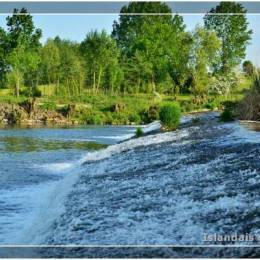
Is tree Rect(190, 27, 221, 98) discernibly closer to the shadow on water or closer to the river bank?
the river bank

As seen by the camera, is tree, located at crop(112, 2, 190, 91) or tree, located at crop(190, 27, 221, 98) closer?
tree, located at crop(112, 2, 190, 91)

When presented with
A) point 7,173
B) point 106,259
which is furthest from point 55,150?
point 106,259

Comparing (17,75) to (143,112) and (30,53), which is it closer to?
(30,53)

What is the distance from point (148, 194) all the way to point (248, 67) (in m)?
2.58

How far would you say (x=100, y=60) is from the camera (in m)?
8.03

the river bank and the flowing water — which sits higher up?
the river bank

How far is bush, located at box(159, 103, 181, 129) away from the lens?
8902 mm

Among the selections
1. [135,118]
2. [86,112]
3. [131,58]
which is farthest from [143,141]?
[131,58]

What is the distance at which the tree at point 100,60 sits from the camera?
7514 mm

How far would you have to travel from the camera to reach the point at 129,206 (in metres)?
5.52

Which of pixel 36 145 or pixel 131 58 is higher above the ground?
pixel 131 58

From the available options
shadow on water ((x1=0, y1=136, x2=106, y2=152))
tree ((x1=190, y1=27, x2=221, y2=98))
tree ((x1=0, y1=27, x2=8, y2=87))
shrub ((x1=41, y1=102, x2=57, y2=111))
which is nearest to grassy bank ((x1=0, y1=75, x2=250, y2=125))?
shrub ((x1=41, y1=102, x2=57, y2=111))

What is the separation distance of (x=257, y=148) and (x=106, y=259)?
9.56 ft

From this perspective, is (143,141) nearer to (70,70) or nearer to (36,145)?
(70,70)
